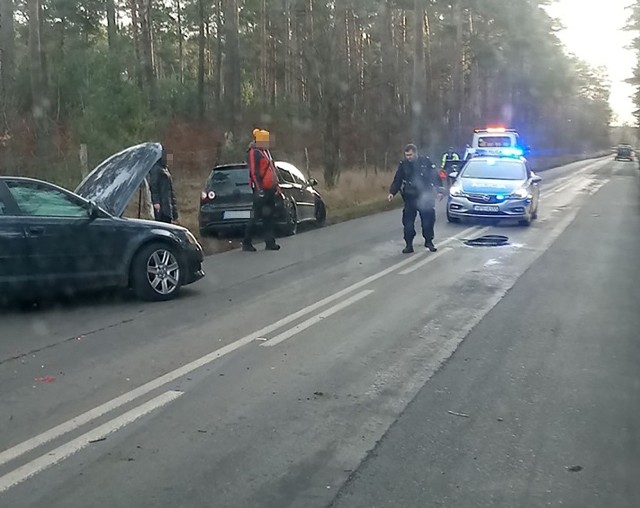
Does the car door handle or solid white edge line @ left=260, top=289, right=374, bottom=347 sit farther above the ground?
the car door handle

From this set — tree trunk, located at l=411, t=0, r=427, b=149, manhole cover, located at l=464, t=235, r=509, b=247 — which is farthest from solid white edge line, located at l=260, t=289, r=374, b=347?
tree trunk, located at l=411, t=0, r=427, b=149

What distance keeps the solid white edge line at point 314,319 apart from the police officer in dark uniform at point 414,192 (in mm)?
3901

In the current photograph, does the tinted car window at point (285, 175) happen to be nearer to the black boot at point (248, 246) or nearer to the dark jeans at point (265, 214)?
the dark jeans at point (265, 214)

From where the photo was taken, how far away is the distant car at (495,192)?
18.3 metres

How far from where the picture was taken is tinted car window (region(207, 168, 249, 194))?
16.5 meters

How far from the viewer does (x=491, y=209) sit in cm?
1836

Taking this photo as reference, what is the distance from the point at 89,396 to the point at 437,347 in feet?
10.2

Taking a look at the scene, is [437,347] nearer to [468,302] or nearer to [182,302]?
[468,302]

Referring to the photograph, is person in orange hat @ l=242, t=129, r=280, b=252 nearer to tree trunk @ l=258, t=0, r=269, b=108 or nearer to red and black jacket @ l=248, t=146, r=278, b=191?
red and black jacket @ l=248, t=146, r=278, b=191

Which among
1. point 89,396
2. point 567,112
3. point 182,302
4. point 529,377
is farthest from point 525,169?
point 567,112

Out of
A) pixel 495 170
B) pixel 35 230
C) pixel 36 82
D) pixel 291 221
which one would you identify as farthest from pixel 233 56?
pixel 35 230

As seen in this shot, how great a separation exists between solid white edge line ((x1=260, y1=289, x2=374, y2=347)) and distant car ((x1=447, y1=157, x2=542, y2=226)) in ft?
27.9

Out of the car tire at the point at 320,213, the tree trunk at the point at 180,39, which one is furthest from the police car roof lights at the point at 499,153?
the tree trunk at the point at 180,39

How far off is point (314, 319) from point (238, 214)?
775cm
